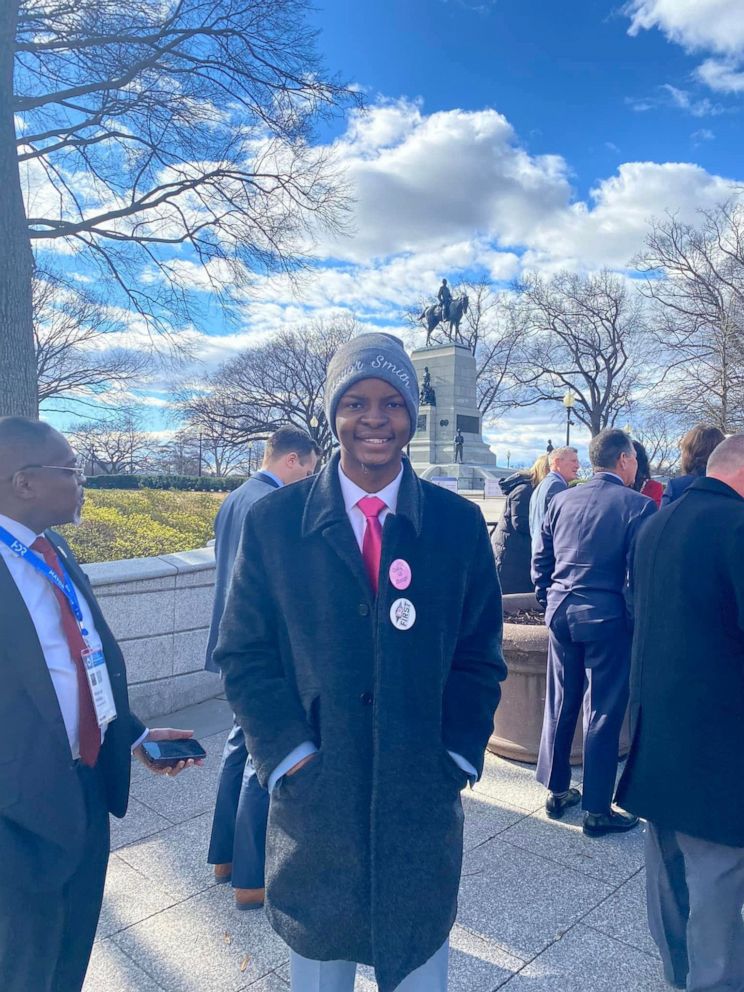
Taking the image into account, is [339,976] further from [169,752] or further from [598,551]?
[598,551]

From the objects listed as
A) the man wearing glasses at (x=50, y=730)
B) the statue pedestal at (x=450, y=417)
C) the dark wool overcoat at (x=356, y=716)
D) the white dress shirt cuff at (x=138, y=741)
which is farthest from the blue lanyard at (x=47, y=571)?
the statue pedestal at (x=450, y=417)

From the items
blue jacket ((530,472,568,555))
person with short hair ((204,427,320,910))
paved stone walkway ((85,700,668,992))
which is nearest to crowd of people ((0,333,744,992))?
paved stone walkway ((85,700,668,992))

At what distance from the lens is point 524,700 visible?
14.6ft

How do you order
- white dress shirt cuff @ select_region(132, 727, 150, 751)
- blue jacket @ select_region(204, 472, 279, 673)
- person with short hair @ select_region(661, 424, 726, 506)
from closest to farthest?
white dress shirt cuff @ select_region(132, 727, 150, 751)
blue jacket @ select_region(204, 472, 279, 673)
person with short hair @ select_region(661, 424, 726, 506)

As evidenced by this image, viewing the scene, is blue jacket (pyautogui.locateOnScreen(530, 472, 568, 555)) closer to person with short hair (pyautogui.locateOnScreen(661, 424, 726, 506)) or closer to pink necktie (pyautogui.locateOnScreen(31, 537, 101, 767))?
person with short hair (pyautogui.locateOnScreen(661, 424, 726, 506))

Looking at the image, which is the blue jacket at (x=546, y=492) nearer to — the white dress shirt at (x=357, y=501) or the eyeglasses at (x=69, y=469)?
the white dress shirt at (x=357, y=501)

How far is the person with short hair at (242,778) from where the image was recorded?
287 centimetres

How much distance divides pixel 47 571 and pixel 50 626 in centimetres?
16

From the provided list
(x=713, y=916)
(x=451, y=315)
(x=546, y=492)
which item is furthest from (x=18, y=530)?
(x=451, y=315)

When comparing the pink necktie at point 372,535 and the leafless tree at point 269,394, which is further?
the leafless tree at point 269,394

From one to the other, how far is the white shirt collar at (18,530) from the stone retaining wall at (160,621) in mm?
2935

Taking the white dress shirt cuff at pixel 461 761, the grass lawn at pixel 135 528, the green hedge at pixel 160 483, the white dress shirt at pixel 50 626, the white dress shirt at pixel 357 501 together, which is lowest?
the green hedge at pixel 160 483

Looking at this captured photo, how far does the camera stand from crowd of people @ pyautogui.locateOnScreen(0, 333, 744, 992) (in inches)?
62.7

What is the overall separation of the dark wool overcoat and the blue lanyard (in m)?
0.57
